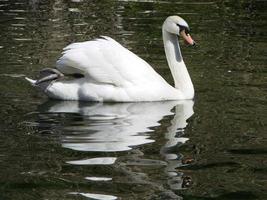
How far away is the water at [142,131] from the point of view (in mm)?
7214

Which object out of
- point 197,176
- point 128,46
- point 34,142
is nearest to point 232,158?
point 197,176

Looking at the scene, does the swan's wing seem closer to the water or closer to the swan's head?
the water

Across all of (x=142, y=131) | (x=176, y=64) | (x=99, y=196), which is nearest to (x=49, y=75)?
(x=176, y=64)

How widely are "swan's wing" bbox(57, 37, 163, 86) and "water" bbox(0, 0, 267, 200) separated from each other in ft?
1.13

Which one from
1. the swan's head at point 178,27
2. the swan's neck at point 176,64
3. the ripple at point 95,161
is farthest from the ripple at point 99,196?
the swan's head at point 178,27

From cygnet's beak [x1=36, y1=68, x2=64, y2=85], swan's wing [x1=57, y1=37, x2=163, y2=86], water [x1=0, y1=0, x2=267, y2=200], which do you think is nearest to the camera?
water [x1=0, y1=0, x2=267, y2=200]

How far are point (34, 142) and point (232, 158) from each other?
205 cm

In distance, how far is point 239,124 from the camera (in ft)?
31.1

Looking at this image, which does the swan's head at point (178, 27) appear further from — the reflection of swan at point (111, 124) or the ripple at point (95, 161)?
the ripple at point (95, 161)

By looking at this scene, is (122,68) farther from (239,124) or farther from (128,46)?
(128,46)

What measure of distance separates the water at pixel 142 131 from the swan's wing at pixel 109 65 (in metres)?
0.34

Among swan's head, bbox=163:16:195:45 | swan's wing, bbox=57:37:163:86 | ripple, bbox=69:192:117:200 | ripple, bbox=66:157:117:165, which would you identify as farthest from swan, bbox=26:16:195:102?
ripple, bbox=69:192:117:200

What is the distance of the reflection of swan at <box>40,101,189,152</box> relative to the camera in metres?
8.56

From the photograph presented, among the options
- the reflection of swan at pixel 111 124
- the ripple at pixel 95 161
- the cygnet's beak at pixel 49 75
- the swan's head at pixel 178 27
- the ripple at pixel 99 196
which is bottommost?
the reflection of swan at pixel 111 124
